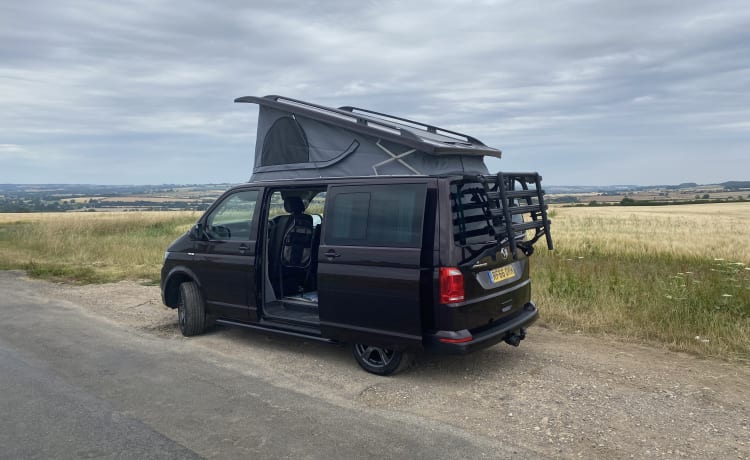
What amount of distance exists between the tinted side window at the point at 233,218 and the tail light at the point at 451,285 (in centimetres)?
261

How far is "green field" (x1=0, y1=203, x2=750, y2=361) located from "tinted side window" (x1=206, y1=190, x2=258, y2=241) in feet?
12.6

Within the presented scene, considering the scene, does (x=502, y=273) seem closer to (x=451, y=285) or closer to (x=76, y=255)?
(x=451, y=285)

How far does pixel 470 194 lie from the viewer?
17.1 ft

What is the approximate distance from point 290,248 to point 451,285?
2.69 m

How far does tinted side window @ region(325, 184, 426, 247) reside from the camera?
5043 millimetres

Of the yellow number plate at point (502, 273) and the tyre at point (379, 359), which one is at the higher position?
the yellow number plate at point (502, 273)

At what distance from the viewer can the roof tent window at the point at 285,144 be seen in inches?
293

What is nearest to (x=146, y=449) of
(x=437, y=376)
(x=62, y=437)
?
(x=62, y=437)

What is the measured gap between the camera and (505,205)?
4859mm

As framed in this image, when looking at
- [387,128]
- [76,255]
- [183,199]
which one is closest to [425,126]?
[387,128]

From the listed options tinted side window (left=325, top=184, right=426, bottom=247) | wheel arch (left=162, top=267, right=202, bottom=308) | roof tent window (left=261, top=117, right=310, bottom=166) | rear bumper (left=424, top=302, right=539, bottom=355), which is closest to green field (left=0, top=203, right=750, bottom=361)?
rear bumper (left=424, top=302, right=539, bottom=355)

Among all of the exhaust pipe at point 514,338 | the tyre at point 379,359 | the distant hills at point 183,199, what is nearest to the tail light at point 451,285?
the tyre at point 379,359

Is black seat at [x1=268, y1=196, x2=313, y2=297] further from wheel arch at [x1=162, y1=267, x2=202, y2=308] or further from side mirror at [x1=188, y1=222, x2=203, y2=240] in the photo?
wheel arch at [x1=162, y1=267, x2=202, y2=308]

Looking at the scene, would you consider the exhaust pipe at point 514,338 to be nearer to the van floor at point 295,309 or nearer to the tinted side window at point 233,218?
the van floor at point 295,309
